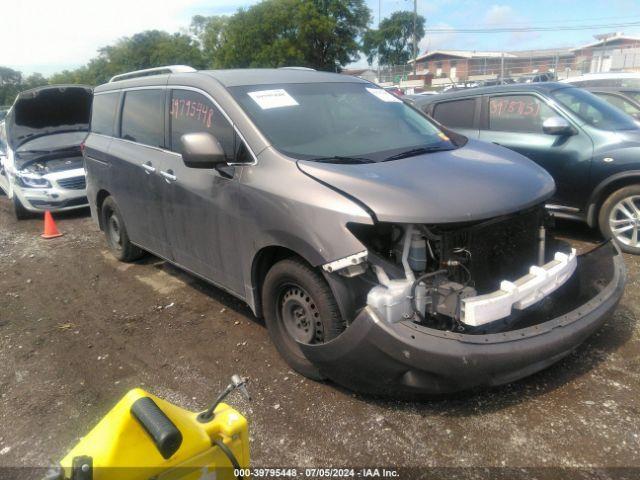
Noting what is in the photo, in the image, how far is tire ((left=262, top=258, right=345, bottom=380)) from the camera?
283 centimetres

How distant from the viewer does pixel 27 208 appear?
27.2 feet

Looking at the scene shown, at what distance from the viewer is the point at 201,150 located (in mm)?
3221

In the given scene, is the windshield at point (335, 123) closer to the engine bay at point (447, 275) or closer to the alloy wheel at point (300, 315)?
the engine bay at point (447, 275)

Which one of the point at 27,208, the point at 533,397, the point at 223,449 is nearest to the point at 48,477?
the point at 223,449

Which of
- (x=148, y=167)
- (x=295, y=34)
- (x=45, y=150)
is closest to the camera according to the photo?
(x=148, y=167)

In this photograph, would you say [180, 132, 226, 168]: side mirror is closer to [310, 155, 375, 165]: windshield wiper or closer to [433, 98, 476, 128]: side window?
[310, 155, 375, 165]: windshield wiper

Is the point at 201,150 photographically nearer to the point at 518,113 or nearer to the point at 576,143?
the point at 576,143

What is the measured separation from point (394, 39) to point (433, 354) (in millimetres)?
85827

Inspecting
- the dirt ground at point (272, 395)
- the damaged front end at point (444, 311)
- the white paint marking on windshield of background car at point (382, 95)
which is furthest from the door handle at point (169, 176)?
the damaged front end at point (444, 311)

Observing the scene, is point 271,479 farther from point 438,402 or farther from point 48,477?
point 48,477

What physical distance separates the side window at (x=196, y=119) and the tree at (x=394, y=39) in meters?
81.0

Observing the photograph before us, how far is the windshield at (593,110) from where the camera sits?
540 cm

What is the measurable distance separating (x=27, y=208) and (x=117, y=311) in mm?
4913

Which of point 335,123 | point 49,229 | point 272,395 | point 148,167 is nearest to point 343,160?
point 335,123
